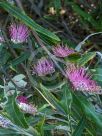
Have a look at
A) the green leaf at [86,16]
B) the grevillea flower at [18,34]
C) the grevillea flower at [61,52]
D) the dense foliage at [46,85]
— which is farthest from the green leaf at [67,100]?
the green leaf at [86,16]

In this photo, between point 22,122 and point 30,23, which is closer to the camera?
point 22,122

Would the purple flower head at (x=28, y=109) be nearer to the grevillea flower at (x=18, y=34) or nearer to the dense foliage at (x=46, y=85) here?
the dense foliage at (x=46, y=85)

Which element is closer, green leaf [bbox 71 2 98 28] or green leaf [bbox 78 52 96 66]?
green leaf [bbox 78 52 96 66]

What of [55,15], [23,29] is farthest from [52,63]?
[55,15]

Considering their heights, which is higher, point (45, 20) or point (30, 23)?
point (30, 23)

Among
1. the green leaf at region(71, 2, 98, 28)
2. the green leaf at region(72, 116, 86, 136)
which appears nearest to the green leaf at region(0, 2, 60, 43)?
the green leaf at region(72, 116, 86, 136)

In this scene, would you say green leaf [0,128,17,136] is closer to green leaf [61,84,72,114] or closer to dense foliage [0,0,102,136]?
dense foliage [0,0,102,136]

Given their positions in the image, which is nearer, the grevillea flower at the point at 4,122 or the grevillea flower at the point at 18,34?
the grevillea flower at the point at 4,122

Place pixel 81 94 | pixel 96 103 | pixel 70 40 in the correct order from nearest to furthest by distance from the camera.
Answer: pixel 81 94 → pixel 96 103 → pixel 70 40

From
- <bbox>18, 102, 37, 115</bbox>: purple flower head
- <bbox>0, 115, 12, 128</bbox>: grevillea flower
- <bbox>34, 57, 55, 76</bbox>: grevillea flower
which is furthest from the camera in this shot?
<bbox>34, 57, 55, 76</bbox>: grevillea flower

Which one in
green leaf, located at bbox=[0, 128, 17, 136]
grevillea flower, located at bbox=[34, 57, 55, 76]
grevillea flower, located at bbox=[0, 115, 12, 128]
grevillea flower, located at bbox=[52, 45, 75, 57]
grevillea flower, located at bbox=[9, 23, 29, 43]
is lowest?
green leaf, located at bbox=[0, 128, 17, 136]

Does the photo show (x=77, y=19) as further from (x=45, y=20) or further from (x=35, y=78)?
(x=35, y=78)
